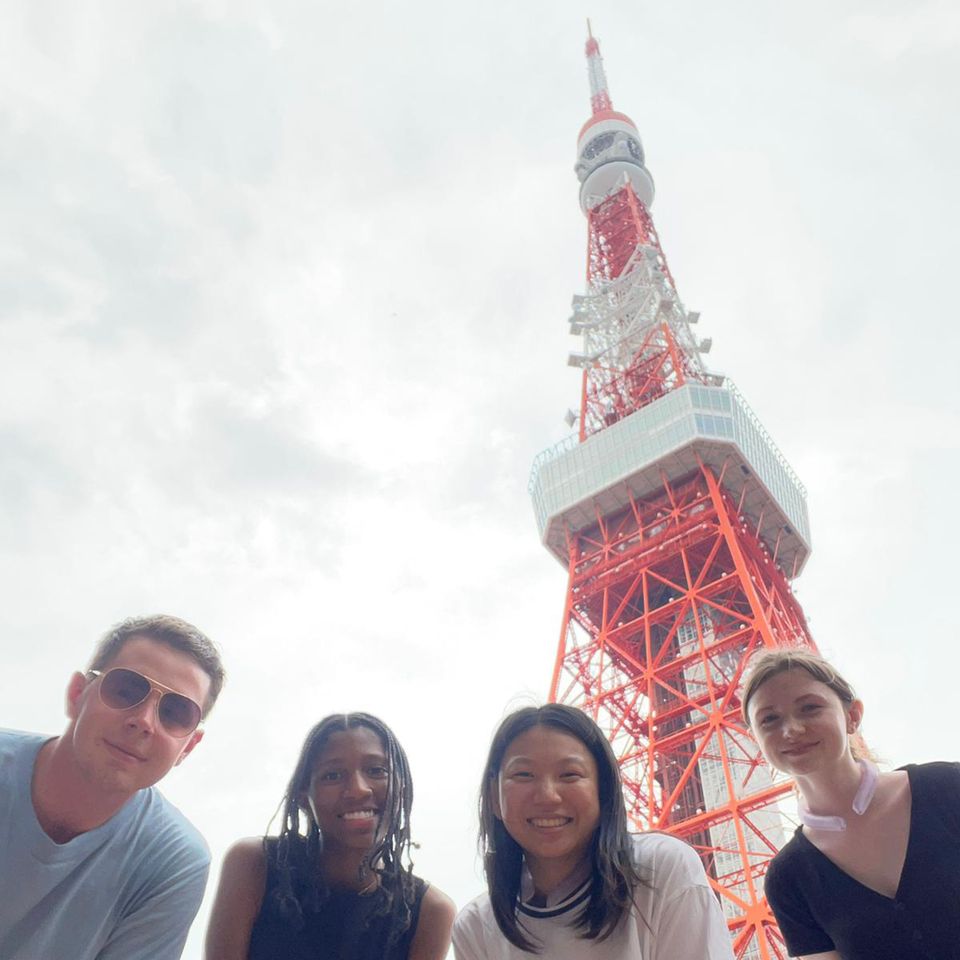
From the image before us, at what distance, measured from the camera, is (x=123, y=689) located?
339 centimetres

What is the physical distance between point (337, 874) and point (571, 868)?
1082 millimetres

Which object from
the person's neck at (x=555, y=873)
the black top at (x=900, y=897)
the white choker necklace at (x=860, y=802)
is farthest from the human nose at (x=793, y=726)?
the person's neck at (x=555, y=873)

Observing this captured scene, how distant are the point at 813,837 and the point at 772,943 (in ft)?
56.2

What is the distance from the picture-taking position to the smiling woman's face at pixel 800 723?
130 inches

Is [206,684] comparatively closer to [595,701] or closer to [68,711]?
[68,711]

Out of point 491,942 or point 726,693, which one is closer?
point 491,942

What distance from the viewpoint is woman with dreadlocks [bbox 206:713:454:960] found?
3.35 meters

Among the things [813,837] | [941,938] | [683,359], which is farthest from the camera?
[683,359]

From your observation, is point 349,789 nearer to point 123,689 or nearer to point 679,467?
point 123,689

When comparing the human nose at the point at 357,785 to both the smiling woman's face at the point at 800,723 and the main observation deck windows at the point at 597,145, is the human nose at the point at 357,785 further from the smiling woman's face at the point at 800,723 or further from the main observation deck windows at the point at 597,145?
the main observation deck windows at the point at 597,145

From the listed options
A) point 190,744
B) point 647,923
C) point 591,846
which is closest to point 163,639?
point 190,744

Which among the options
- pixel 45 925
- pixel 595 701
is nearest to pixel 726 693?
pixel 595 701

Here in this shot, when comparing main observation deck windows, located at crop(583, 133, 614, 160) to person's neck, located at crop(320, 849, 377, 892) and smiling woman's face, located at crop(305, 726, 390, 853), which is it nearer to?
smiling woman's face, located at crop(305, 726, 390, 853)

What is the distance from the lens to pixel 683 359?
35.2 metres
